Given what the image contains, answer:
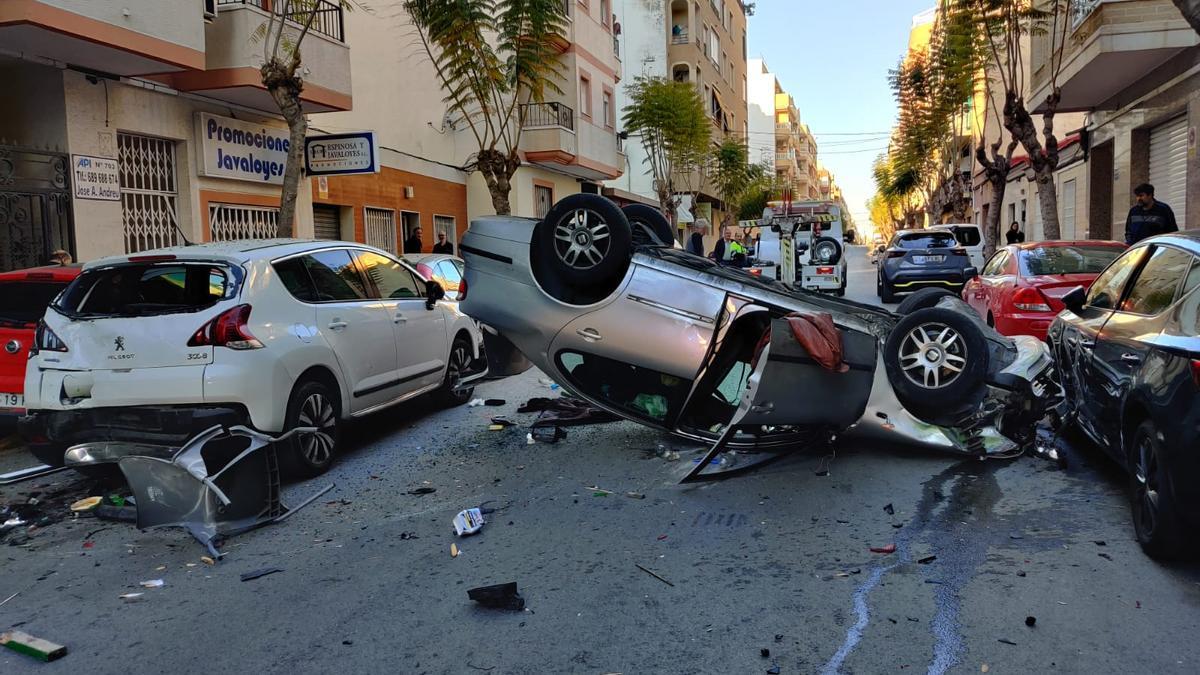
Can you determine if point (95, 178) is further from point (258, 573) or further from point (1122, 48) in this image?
point (1122, 48)

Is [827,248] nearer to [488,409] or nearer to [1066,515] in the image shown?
[488,409]

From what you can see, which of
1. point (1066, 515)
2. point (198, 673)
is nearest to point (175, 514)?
point (198, 673)

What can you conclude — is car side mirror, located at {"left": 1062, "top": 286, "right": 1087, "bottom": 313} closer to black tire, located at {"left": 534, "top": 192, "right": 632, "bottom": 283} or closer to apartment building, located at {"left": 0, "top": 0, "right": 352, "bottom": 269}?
black tire, located at {"left": 534, "top": 192, "right": 632, "bottom": 283}

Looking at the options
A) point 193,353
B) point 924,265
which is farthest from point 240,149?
point 924,265

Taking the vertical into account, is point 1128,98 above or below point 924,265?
above

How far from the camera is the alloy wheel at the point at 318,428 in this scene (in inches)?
237

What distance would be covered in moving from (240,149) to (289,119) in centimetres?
383

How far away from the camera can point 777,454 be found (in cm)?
608

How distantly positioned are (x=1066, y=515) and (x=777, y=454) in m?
1.84

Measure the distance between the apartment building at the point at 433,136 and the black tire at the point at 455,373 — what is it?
9.23 meters

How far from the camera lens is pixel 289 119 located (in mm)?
11117

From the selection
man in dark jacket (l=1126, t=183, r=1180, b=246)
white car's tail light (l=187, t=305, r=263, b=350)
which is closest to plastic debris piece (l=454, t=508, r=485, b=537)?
white car's tail light (l=187, t=305, r=263, b=350)

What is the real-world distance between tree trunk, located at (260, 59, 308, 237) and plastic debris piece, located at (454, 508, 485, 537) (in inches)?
280

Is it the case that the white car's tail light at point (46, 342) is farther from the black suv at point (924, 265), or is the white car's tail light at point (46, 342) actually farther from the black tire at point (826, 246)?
the black tire at point (826, 246)
